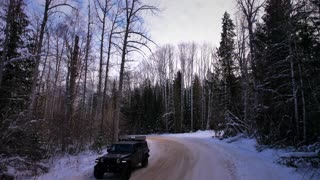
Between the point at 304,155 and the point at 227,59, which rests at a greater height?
the point at 227,59

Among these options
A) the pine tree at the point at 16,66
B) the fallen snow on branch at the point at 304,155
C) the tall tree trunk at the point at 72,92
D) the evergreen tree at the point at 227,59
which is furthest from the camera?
the evergreen tree at the point at 227,59

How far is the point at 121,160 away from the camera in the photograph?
12469mm

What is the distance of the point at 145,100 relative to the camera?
63125 mm

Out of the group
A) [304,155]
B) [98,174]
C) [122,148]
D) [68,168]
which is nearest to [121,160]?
[98,174]

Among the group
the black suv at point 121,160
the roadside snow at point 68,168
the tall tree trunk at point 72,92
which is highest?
the tall tree trunk at point 72,92

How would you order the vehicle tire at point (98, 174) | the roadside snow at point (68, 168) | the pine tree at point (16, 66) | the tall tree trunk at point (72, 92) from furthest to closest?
the tall tree trunk at point (72, 92), the pine tree at point (16, 66), the roadside snow at point (68, 168), the vehicle tire at point (98, 174)

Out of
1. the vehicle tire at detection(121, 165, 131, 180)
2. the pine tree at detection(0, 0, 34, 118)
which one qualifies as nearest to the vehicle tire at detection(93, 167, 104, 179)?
the vehicle tire at detection(121, 165, 131, 180)

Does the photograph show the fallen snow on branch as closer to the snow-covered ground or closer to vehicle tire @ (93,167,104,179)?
the snow-covered ground

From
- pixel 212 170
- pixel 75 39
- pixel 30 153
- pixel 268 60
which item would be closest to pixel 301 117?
pixel 268 60

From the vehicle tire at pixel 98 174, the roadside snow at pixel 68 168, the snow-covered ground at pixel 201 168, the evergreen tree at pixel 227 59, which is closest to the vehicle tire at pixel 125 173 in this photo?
the snow-covered ground at pixel 201 168

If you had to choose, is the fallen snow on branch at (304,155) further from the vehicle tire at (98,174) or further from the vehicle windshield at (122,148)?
the vehicle tire at (98,174)

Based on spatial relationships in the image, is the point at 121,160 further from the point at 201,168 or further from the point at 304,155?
the point at 304,155

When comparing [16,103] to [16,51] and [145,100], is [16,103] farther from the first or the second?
[145,100]

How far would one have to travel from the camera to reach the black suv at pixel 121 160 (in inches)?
485
